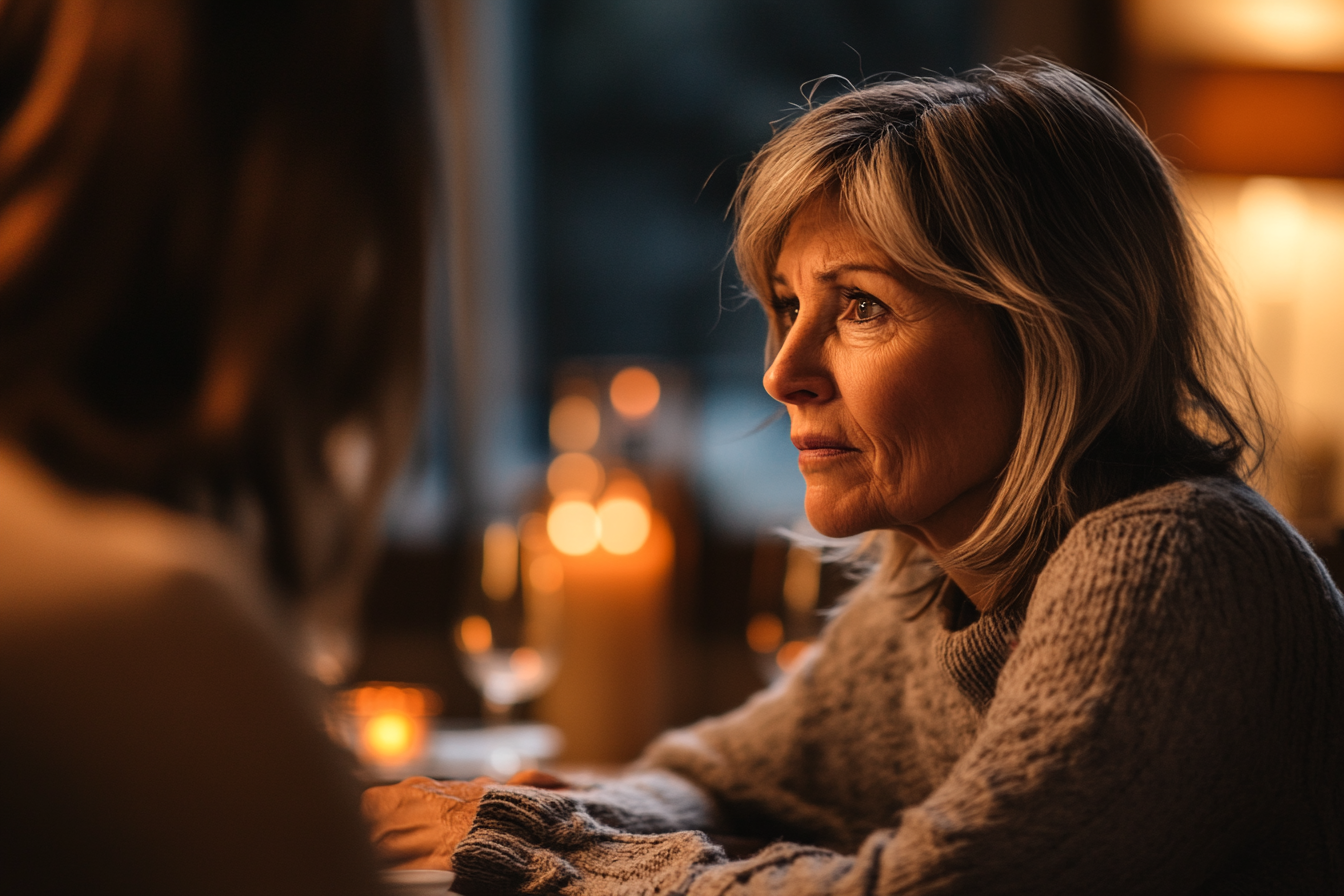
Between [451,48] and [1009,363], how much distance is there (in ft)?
6.79

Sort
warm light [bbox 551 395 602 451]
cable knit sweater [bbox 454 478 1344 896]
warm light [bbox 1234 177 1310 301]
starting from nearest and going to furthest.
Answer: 1. cable knit sweater [bbox 454 478 1344 896]
2. warm light [bbox 1234 177 1310 301]
3. warm light [bbox 551 395 602 451]

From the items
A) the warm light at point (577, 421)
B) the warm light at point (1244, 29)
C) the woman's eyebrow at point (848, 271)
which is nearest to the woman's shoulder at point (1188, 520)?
the woman's eyebrow at point (848, 271)

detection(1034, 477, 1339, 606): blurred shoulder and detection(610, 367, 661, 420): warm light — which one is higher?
detection(610, 367, 661, 420): warm light

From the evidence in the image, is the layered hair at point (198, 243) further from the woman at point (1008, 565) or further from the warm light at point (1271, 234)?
the warm light at point (1271, 234)

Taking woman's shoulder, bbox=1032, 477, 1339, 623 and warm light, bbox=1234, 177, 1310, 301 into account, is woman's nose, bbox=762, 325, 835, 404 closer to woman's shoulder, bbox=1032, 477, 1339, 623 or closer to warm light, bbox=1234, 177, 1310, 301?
woman's shoulder, bbox=1032, 477, 1339, 623

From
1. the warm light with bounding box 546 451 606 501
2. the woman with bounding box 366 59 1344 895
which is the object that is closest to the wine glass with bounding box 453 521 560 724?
the woman with bounding box 366 59 1344 895

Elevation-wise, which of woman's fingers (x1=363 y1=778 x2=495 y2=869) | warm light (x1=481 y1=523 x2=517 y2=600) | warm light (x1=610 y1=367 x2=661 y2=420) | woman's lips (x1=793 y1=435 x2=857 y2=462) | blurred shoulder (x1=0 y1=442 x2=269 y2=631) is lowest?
woman's fingers (x1=363 y1=778 x2=495 y2=869)

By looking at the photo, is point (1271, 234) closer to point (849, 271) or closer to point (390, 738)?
point (849, 271)

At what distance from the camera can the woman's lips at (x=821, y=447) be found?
2.63ft

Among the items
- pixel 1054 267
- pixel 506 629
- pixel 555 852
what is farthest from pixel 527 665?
pixel 1054 267

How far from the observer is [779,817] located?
937 mm

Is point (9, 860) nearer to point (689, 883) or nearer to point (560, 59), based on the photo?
point (689, 883)

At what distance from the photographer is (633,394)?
2.24m

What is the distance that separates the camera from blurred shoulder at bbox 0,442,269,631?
0.44 m
